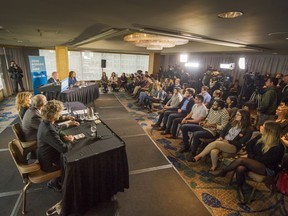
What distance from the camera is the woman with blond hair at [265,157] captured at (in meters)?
2.30

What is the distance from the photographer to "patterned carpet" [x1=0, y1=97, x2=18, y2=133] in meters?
4.89

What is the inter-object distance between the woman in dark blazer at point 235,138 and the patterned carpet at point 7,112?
5.20 m

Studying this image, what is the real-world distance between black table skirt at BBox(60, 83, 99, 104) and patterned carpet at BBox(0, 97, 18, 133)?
1.62 m

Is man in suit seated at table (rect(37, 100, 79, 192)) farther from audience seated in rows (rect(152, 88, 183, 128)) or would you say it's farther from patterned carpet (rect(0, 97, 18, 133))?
patterned carpet (rect(0, 97, 18, 133))

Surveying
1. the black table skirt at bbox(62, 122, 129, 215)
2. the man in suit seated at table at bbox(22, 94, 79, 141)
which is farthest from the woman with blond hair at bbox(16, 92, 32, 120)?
the black table skirt at bbox(62, 122, 129, 215)

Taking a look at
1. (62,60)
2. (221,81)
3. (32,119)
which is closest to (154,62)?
(221,81)

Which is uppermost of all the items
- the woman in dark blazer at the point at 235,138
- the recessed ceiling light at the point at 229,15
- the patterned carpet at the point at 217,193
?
the recessed ceiling light at the point at 229,15

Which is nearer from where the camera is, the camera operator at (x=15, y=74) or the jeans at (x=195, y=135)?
the jeans at (x=195, y=135)

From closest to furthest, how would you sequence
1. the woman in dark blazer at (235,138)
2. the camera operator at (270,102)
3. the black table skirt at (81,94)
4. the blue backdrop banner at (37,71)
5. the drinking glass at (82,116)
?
the woman in dark blazer at (235,138) → the drinking glass at (82,116) → the camera operator at (270,102) → the black table skirt at (81,94) → the blue backdrop banner at (37,71)

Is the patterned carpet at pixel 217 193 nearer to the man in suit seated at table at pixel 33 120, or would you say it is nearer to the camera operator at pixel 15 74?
the man in suit seated at table at pixel 33 120

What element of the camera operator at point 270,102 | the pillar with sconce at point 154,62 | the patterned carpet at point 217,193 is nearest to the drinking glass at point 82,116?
the patterned carpet at point 217,193

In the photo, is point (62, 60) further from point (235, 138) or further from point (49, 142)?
point (235, 138)

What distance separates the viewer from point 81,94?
637cm

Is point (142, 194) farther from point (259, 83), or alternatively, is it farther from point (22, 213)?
point (259, 83)
